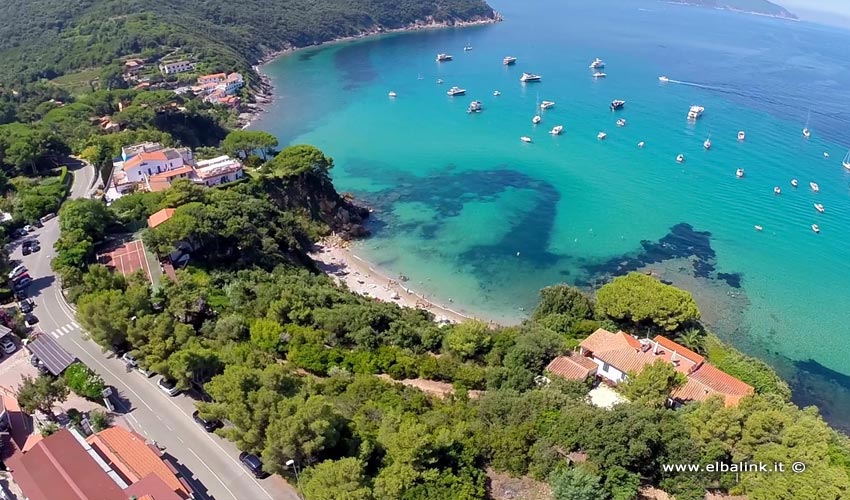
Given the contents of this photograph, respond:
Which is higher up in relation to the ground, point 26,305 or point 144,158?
point 144,158

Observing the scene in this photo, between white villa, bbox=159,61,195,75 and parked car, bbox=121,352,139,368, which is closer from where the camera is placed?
parked car, bbox=121,352,139,368

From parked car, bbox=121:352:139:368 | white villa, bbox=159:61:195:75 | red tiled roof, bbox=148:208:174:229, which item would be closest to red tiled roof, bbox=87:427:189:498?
parked car, bbox=121:352:139:368

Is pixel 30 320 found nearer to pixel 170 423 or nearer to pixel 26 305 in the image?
pixel 26 305

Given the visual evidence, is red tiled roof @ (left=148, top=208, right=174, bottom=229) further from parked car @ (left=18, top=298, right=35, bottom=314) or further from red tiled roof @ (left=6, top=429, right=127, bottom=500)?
red tiled roof @ (left=6, top=429, right=127, bottom=500)

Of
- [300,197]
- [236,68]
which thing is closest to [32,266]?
[300,197]

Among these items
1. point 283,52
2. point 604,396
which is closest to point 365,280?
point 604,396
